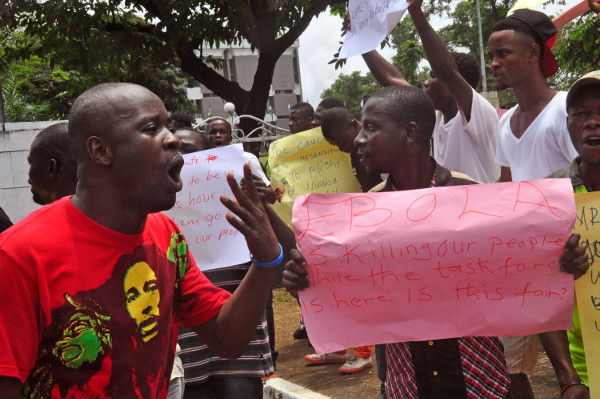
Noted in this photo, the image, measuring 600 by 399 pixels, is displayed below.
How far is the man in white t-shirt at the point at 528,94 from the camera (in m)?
3.18

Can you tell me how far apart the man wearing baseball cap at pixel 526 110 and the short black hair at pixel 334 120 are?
1191 mm

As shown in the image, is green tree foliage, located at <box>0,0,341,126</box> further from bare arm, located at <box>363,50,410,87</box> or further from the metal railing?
bare arm, located at <box>363,50,410,87</box>

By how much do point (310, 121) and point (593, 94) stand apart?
13.8 ft

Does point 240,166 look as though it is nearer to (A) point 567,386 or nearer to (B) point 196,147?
(B) point 196,147

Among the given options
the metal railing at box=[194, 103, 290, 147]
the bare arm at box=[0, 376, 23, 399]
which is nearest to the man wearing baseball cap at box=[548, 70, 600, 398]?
the bare arm at box=[0, 376, 23, 399]

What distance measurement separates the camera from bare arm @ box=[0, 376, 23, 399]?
1.60m

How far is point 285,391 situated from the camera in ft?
16.3

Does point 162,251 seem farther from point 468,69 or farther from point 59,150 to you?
point 468,69

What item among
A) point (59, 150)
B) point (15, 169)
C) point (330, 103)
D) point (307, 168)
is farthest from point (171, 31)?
point (59, 150)

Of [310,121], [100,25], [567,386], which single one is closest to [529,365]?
[567,386]

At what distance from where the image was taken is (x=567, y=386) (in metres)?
2.36

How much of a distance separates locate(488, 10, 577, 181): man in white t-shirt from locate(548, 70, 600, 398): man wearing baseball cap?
638mm

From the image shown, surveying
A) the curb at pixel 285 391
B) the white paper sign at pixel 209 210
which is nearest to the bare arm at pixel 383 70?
the white paper sign at pixel 209 210

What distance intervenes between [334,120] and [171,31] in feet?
28.6
